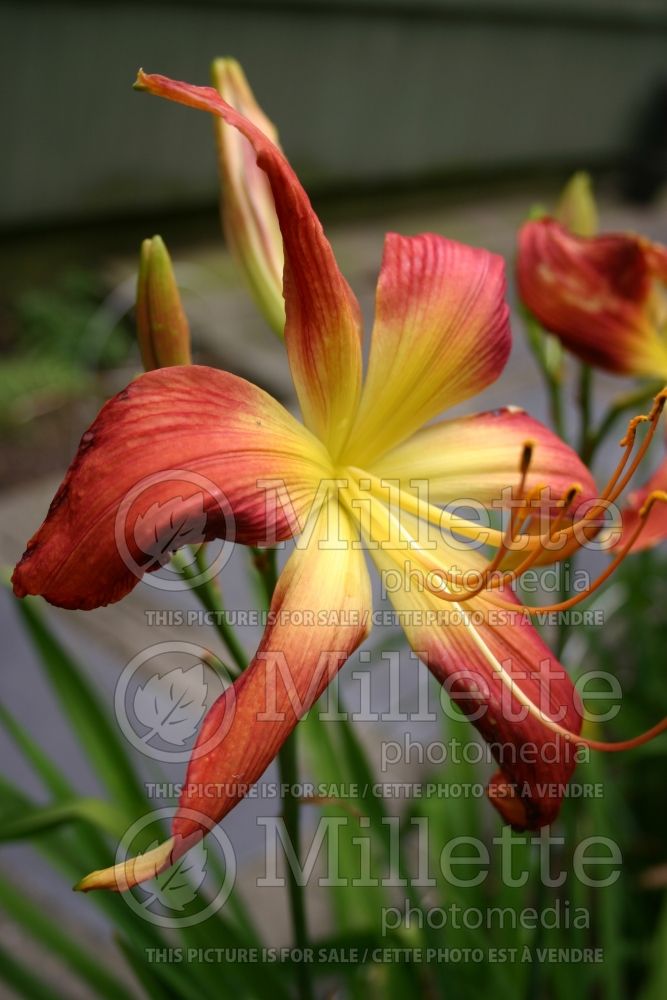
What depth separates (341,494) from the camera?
0.61 m

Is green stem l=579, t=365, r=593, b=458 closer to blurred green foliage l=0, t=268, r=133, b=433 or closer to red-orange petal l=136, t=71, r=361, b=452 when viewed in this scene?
red-orange petal l=136, t=71, r=361, b=452

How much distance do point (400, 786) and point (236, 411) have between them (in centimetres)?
106

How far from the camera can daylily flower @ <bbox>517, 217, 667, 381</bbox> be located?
77cm

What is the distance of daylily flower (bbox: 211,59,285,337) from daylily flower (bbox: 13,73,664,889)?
10 cm

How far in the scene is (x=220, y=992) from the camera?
85 cm

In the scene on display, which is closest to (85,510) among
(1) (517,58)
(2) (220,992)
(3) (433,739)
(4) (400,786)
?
(2) (220,992)

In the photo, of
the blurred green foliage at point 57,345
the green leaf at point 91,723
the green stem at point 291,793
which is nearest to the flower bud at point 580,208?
the green stem at point 291,793

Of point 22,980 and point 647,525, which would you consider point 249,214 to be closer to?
point 647,525

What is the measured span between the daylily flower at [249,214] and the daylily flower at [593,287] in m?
0.24

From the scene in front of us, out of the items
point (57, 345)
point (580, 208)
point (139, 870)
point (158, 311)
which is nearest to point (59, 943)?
point (139, 870)

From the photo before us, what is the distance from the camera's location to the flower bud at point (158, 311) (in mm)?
575

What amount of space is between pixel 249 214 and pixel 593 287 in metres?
0.33

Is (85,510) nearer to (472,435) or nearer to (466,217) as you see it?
(472,435)

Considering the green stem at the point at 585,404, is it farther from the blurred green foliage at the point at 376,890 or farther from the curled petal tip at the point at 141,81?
the curled petal tip at the point at 141,81
